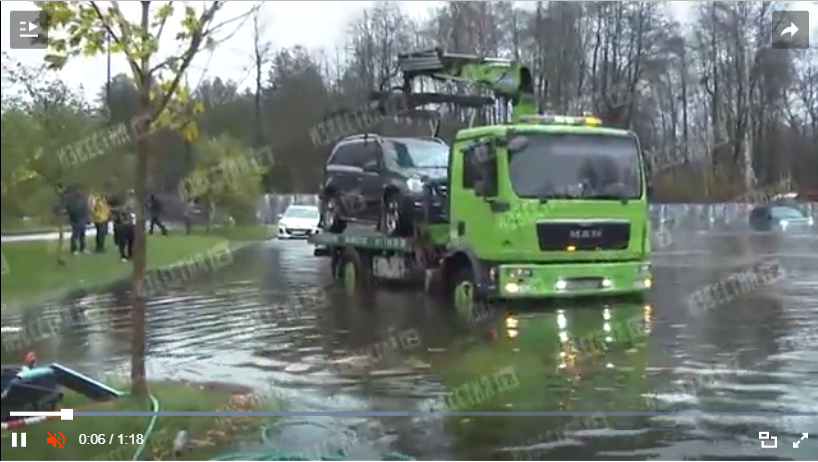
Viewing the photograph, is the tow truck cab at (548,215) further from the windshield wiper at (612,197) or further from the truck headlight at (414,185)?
the truck headlight at (414,185)

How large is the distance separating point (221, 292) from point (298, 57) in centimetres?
147

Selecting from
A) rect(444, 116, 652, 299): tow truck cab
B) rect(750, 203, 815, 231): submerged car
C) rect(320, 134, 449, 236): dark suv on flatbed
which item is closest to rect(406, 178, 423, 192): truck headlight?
rect(320, 134, 449, 236): dark suv on flatbed

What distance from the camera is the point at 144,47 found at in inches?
206

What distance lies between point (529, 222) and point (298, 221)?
219cm

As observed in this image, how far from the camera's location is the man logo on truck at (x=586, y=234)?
8.51 metres

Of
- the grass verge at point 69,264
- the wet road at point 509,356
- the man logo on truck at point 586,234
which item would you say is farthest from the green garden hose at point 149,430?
the man logo on truck at point 586,234

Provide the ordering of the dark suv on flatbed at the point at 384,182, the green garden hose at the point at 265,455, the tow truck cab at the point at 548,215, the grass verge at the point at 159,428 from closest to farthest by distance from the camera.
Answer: the grass verge at the point at 159,428
the green garden hose at the point at 265,455
the dark suv on flatbed at the point at 384,182
the tow truck cab at the point at 548,215

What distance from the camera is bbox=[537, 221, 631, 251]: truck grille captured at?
8430mm

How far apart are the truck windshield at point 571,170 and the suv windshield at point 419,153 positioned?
1.87 feet

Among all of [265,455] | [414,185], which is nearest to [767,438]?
[265,455]

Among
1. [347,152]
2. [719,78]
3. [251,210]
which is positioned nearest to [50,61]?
[251,210]

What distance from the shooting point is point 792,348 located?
22.3 feet
